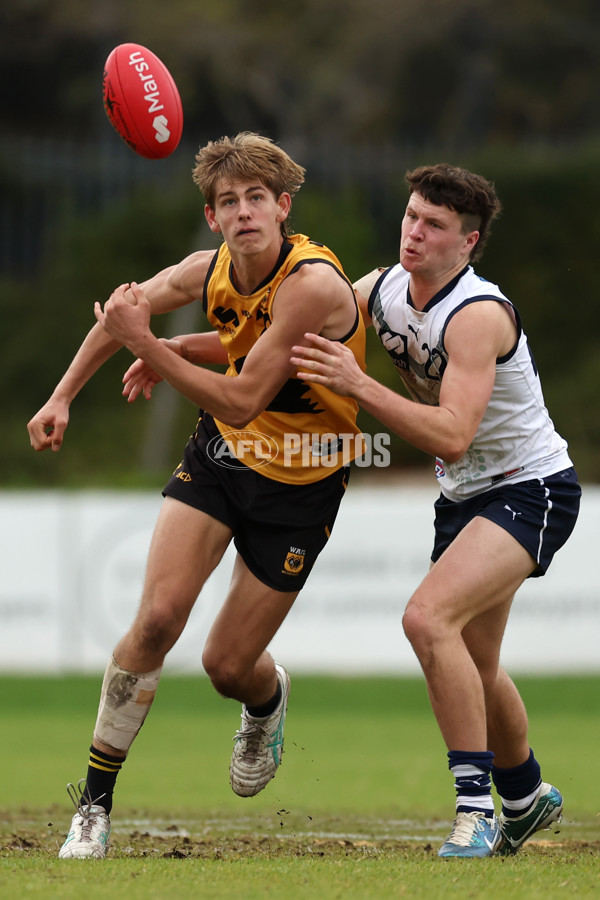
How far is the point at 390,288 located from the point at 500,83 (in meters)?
28.0

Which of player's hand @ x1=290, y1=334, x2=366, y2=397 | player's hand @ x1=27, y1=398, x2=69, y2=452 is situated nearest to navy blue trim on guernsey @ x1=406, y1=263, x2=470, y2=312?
player's hand @ x1=290, y1=334, x2=366, y2=397

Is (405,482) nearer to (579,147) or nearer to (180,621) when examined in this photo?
(579,147)

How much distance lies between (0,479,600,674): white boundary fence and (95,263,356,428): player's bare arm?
8.05m

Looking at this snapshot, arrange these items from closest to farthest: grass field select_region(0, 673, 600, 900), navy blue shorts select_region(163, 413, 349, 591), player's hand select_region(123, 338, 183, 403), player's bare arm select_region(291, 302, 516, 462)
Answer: grass field select_region(0, 673, 600, 900) → player's bare arm select_region(291, 302, 516, 462) → navy blue shorts select_region(163, 413, 349, 591) → player's hand select_region(123, 338, 183, 403)

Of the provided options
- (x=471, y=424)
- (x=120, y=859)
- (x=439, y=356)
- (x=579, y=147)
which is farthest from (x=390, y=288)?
(x=579, y=147)

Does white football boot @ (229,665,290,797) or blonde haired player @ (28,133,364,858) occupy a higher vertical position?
blonde haired player @ (28,133,364,858)

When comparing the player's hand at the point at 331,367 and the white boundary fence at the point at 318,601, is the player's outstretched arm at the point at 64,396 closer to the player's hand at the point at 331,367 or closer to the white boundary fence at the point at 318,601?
the player's hand at the point at 331,367

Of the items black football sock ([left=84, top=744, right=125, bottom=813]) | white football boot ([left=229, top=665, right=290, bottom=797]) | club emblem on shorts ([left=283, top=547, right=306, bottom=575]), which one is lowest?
white football boot ([left=229, top=665, right=290, bottom=797])

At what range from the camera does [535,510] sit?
527 centimetres

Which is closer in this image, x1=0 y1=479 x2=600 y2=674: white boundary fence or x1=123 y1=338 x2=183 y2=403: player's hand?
x1=123 y1=338 x2=183 y2=403: player's hand

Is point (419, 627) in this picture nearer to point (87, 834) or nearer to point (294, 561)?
point (294, 561)

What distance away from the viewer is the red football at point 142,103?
18.4ft

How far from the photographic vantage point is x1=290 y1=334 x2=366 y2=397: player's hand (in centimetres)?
489

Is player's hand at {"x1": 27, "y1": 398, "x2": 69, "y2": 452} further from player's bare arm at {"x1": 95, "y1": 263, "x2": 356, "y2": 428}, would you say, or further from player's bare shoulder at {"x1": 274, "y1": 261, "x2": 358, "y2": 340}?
player's bare shoulder at {"x1": 274, "y1": 261, "x2": 358, "y2": 340}
